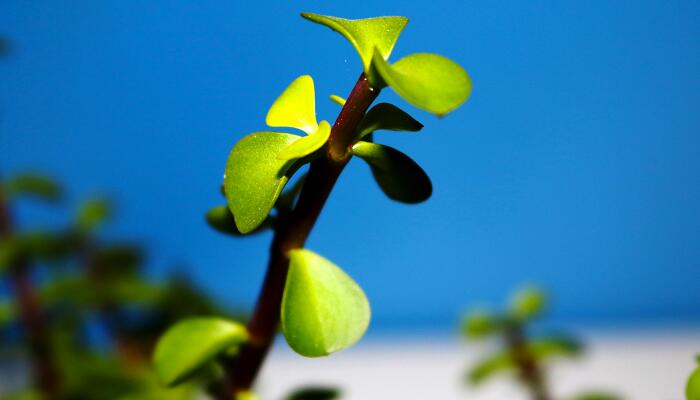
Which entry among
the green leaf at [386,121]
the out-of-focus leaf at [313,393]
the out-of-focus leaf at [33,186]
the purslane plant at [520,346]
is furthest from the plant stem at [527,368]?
the out-of-focus leaf at [33,186]

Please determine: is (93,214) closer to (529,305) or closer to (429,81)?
(529,305)

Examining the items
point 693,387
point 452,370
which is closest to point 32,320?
point 693,387

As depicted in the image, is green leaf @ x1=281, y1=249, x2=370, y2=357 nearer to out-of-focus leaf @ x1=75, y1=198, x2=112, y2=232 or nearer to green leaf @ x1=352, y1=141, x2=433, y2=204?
green leaf @ x1=352, y1=141, x2=433, y2=204

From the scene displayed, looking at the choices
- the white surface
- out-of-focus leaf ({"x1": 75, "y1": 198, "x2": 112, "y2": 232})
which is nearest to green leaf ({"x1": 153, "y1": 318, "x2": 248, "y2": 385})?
out-of-focus leaf ({"x1": 75, "y1": 198, "x2": 112, "y2": 232})

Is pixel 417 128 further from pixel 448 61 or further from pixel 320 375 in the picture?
pixel 320 375

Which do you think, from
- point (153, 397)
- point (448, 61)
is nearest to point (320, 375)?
point (153, 397)
